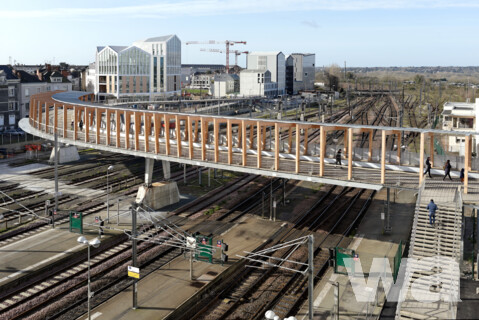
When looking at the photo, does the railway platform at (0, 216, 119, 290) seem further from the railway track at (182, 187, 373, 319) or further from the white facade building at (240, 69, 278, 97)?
the white facade building at (240, 69, 278, 97)

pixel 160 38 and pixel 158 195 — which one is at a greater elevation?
pixel 160 38

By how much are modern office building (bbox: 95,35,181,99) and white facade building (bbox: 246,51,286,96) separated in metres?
48.2

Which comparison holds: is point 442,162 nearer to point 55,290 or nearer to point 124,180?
point 55,290

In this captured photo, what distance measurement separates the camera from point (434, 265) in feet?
79.9

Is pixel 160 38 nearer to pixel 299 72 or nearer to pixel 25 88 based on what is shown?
pixel 25 88

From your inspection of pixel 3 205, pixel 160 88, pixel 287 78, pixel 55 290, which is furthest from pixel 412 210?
pixel 287 78

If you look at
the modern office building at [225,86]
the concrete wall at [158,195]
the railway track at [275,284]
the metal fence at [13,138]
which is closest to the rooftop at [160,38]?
the modern office building at [225,86]

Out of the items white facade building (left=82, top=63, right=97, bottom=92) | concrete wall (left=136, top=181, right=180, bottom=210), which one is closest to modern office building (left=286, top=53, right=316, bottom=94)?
white facade building (left=82, top=63, right=97, bottom=92)

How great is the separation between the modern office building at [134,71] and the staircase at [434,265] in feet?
282

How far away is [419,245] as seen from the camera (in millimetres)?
25609

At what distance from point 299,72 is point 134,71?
314 ft

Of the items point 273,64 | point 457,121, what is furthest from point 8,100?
point 273,64

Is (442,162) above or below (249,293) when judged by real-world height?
above

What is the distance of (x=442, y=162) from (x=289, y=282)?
13.1m
